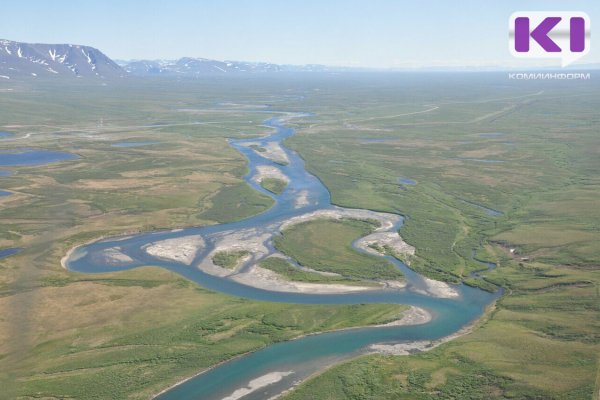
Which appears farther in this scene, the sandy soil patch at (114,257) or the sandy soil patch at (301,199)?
the sandy soil patch at (301,199)

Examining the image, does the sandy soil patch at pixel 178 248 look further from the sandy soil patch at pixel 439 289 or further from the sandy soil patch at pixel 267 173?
the sandy soil patch at pixel 267 173

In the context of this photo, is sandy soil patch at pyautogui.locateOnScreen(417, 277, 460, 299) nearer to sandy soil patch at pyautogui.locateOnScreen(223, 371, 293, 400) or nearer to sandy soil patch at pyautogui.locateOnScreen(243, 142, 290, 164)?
sandy soil patch at pyautogui.locateOnScreen(223, 371, 293, 400)

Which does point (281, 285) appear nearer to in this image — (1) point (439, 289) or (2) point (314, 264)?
(2) point (314, 264)

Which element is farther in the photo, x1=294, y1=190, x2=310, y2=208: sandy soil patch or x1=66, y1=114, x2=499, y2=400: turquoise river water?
x1=294, y1=190, x2=310, y2=208: sandy soil patch

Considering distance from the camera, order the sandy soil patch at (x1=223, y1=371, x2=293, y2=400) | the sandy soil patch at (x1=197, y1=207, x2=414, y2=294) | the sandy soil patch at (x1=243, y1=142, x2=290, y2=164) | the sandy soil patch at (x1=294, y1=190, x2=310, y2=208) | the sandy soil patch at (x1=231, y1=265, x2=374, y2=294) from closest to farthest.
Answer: the sandy soil patch at (x1=223, y1=371, x2=293, y2=400)
the sandy soil patch at (x1=231, y1=265, x2=374, y2=294)
the sandy soil patch at (x1=197, y1=207, x2=414, y2=294)
the sandy soil patch at (x1=294, y1=190, x2=310, y2=208)
the sandy soil patch at (x1=243, y1=142, x2=290, y2=164)

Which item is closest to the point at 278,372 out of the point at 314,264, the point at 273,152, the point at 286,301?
the point at 286,301

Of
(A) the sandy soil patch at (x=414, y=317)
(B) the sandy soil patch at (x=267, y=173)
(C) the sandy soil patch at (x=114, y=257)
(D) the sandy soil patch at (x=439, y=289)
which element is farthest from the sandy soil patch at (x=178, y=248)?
(B) the sandy soil patch at (x=267, y=173)

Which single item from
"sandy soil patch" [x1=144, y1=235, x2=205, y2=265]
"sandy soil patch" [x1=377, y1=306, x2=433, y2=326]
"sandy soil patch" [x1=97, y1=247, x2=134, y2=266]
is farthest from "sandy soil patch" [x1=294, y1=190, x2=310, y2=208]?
Answer: "sandy soil patch" [x1=377, y1=306, x2=433, y2=326]

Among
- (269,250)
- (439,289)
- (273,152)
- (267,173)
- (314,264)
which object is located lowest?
(439,289)

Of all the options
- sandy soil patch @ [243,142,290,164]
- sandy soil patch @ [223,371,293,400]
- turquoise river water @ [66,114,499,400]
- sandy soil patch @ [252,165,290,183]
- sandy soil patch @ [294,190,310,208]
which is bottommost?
sandy soil patch @ [223,371,293,400]

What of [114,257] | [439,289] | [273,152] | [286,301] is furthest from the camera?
[273,152]
